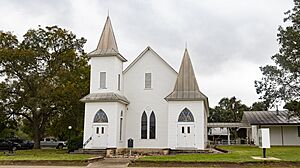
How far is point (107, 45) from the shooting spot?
3400 cm

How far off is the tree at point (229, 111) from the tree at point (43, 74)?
172 ft

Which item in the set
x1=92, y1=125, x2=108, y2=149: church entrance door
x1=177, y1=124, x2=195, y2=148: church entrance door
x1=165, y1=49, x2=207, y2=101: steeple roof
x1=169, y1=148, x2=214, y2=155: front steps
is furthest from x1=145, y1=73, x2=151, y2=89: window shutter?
x1=169, y1=148, x2=214, y2=155: front steps

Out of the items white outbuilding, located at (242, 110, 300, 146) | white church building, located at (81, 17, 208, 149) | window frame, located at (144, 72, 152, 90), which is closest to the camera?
white church building, located at (81, 17, 208, 149)

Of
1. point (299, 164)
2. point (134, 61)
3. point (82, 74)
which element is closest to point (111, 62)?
point (134, 61)

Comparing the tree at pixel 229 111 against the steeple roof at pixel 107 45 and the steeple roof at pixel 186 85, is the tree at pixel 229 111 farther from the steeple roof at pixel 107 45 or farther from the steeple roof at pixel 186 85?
the steeple roof at pixel 107 45

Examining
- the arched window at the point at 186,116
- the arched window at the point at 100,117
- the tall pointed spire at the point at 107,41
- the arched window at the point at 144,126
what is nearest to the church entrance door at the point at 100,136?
the arched window at the point at 100,117

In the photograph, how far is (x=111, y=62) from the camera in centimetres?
3291

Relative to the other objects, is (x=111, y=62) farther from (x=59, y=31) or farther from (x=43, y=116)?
(x=43, y=116)

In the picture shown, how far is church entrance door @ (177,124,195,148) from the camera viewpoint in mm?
30250

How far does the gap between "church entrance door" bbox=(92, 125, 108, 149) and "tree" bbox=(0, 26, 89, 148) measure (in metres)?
7.25

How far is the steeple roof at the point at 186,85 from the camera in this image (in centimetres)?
3102

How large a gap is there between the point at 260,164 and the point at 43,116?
29.7m

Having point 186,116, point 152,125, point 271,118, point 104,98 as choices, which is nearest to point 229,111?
point 271,118

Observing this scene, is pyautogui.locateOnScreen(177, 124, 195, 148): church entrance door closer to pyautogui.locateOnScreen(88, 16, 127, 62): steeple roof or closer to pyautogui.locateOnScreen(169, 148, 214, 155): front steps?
pyautogui.locateOnScreen(169, 148, 214, 155): front steps
